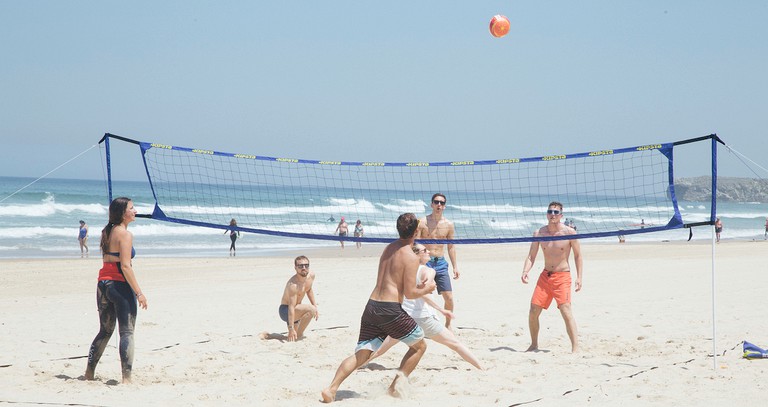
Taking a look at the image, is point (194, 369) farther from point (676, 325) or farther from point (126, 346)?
point (676, 325)

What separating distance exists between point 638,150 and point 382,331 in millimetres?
2921

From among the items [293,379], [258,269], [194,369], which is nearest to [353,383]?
[293,379]

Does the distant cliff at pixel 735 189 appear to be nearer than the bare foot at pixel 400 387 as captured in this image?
No

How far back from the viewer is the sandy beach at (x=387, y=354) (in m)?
5.63

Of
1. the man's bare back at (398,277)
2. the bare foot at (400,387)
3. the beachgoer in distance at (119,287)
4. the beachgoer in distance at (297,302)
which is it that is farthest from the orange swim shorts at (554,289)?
the beachgoer in distance at (119,287)

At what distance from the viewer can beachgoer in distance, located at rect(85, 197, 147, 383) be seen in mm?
5758

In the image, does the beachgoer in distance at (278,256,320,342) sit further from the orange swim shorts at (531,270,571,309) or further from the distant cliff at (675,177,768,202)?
the distant cliff at (675,177,768,202)

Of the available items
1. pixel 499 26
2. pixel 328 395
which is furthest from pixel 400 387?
pixel 499 26

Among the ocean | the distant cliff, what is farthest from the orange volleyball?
the distant cliff

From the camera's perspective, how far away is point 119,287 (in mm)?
5793

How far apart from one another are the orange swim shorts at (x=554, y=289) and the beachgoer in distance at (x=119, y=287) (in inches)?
140

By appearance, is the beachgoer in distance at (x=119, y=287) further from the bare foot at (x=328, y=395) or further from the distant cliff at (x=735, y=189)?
the distant cliff at (x=735, y=189)

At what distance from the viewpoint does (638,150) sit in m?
6.72

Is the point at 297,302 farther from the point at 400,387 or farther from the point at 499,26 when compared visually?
the point at 499,26
